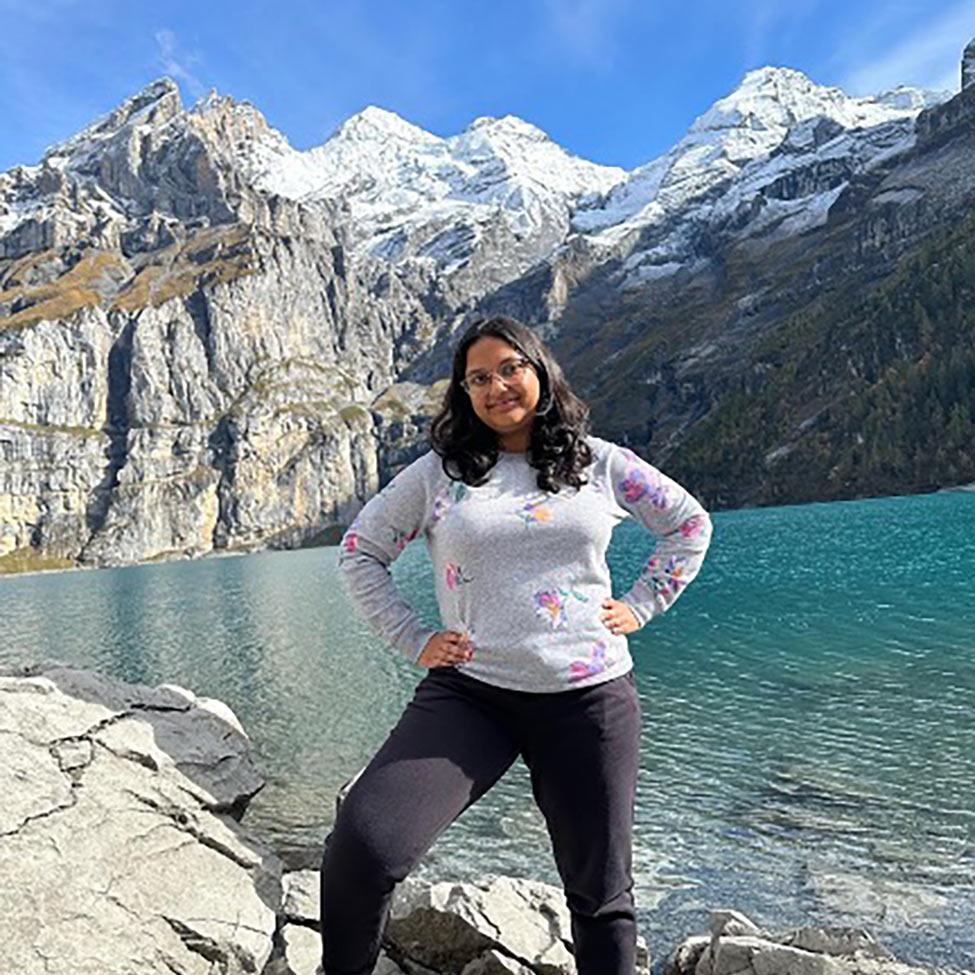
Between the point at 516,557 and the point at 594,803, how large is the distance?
1434 millimetres

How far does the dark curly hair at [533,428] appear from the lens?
5.24m

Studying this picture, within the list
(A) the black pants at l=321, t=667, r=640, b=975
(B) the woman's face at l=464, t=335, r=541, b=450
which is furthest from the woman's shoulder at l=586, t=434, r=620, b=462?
(A) the black pants at l=321, t=667, r=640, b=975

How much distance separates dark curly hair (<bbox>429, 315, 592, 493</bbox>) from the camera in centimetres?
524

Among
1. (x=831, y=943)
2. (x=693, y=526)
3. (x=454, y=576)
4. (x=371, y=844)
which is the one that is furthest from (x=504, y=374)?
(x=831, y=943)

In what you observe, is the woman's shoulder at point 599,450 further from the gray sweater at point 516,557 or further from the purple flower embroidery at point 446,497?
the purple flower embroidery at point 446,497

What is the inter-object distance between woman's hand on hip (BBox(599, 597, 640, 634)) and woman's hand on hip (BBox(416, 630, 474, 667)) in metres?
0.81

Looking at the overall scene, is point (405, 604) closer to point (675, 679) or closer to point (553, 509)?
point (553, 509)

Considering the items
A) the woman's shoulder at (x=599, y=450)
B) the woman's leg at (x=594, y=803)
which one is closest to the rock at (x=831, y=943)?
the woman's leg at (x=594, y=803)

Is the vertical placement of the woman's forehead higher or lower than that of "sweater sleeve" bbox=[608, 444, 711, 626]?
higher

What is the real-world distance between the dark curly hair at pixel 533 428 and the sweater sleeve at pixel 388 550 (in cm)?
23

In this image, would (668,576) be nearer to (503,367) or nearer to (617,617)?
(617,617)

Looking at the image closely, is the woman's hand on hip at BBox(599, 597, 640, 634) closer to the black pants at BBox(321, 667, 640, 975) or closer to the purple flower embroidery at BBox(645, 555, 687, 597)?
the black pants at BBox(321, 667, 640, 975)

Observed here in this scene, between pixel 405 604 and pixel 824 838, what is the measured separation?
1145cm

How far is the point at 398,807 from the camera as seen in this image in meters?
4.66
